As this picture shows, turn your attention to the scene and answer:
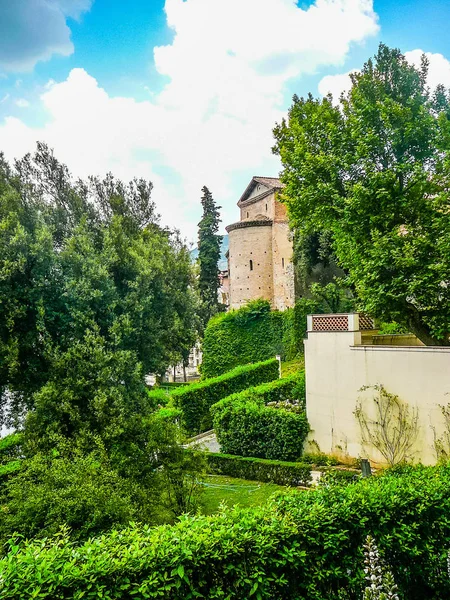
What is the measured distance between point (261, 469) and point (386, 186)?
973 centimetres

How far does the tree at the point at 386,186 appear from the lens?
12.0 meters

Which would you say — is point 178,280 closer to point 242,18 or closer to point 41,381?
point 41,381

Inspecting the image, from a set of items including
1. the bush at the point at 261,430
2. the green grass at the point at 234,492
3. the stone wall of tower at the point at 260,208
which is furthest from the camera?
the stone wall of tower at the point at 260,208

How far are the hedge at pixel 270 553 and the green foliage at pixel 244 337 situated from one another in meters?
24.9

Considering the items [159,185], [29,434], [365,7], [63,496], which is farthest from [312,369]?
[365,7]

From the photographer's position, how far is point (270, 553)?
13.0ft

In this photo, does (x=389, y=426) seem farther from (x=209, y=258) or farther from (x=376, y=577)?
(x=209, y=258)

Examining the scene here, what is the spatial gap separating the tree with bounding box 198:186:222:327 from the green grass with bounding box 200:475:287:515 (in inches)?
951

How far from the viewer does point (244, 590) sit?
3.82m

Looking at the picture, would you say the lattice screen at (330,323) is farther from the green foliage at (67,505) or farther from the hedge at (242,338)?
the hedge at (242,338)

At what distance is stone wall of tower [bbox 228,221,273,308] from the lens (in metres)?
34.3

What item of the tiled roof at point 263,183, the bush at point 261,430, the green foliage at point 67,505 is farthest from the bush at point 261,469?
the tiled roof at point 263,183

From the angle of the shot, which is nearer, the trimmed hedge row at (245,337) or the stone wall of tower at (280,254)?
the trimmed hedge row at (245,337)

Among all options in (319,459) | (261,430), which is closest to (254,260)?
(261,430)
